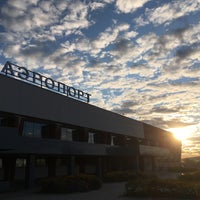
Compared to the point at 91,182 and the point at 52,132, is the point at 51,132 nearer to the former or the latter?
the point at 52,132

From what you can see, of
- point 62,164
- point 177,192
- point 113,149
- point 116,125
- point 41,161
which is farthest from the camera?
point 116,125

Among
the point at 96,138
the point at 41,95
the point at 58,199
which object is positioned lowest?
the point at 58,199

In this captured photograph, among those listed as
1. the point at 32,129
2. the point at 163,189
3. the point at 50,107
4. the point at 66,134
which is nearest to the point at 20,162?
the point at 32,129

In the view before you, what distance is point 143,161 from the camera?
223 ft

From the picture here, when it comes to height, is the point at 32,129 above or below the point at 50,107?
below

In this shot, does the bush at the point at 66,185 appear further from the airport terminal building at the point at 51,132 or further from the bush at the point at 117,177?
the bush at the point at 117,177

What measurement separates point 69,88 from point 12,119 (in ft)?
36.6

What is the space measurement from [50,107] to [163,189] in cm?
1915

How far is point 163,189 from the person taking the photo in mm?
22141

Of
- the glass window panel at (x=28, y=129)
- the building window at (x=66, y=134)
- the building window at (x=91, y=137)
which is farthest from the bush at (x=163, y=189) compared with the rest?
the building window at (x=91, y=137)

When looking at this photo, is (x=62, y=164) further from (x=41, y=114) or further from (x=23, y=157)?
(x=41, y=114)

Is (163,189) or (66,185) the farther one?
(66,185)

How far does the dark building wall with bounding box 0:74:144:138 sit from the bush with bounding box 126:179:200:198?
14.9m

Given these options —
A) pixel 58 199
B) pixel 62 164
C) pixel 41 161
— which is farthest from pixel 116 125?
pixel 58 199
